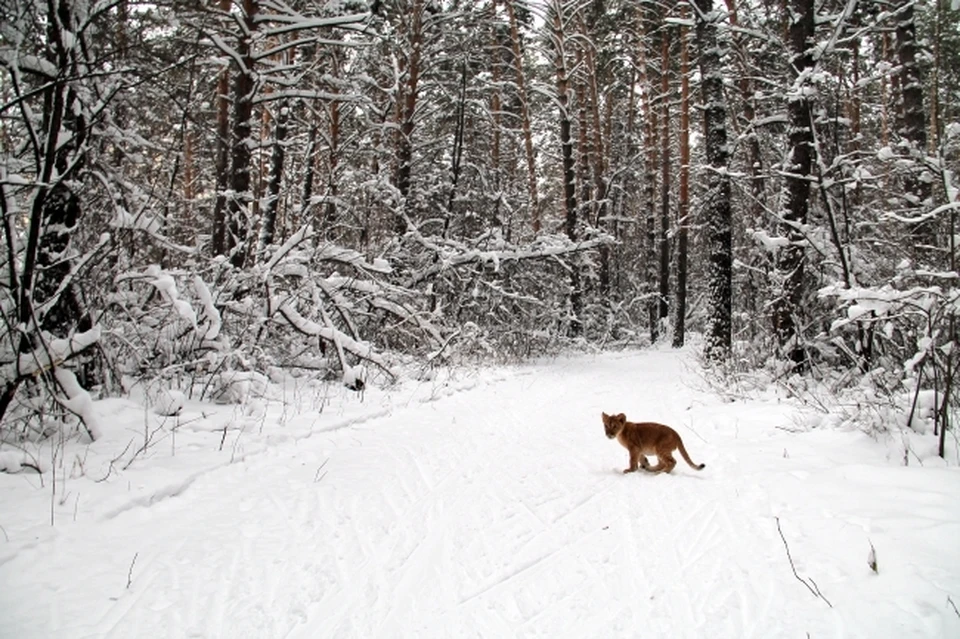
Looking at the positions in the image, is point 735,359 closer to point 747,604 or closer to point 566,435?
point 566,435

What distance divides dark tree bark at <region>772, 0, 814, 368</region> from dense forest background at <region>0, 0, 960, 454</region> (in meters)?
0.05

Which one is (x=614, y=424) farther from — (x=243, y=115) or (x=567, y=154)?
(x=567, y=154)

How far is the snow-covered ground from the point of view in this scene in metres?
2.12

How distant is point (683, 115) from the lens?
1688cm

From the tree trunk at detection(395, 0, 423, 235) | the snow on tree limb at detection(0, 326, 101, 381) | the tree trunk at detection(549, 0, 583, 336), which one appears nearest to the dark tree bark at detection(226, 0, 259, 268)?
the snow on tree limb at detection(0, 326, 101, 381)

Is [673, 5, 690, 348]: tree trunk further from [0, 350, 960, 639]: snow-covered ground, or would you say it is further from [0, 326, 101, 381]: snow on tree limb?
[0, 326, 101, 381]: snow on tree limb

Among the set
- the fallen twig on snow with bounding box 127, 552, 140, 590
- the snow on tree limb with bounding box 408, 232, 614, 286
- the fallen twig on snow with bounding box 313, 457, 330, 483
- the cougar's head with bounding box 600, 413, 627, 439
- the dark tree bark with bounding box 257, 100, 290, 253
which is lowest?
the fallen twig on snow with bounding box 313, 457, 330, 483

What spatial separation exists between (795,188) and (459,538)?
25.0 ft

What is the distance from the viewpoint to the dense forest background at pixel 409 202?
387 cm

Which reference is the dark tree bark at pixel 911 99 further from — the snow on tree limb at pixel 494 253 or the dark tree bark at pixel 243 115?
the dark tree bark at pixel 243 115

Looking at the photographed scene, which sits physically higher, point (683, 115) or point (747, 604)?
point (683, 115)

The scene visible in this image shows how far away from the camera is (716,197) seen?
9633 mm

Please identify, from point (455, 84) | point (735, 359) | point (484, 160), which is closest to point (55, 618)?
point (735, 359)

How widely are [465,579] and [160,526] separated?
1.77 meters
